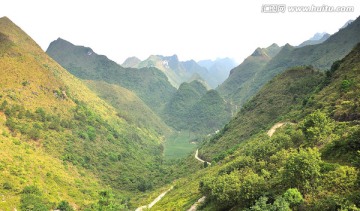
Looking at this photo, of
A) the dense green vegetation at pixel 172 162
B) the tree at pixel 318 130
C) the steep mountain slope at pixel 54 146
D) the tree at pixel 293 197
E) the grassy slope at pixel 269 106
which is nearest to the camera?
the tree at pixel 293 197

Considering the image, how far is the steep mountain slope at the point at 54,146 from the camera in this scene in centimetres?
7706

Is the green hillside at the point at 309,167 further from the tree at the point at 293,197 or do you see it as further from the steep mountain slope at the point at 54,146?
the steep mountain slope at the point at 54,146

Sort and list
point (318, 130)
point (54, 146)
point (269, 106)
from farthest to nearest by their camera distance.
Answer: point (269, 106), point (54, 146), point (318, 130)

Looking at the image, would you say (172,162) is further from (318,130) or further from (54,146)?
(318,130)

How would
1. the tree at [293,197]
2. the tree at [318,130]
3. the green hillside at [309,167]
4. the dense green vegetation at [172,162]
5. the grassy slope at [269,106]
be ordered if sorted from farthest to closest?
the grassy slope at [269,106] → the tree at [318,130] → the dense green vegetation at [172,162] → the green hillside at [309,167] → the tree at [293,197]

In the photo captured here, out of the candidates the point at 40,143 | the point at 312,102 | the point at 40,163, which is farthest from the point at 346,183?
the point at 40,143

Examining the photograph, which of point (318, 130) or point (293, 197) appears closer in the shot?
point (293, 197)

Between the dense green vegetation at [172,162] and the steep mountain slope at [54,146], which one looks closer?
the dense green vegetation at [172,162]

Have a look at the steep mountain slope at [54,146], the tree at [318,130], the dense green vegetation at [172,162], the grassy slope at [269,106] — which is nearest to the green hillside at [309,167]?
the tree at [318,130]

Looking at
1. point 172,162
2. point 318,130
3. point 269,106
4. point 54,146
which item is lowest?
point 172,162

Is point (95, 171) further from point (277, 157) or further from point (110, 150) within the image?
point (277, 157)

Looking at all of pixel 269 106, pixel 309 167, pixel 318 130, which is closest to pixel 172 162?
pixel 269 106

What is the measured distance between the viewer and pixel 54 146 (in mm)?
105250

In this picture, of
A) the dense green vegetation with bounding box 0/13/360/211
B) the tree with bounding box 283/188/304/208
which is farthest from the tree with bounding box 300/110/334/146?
the tree with bounding box 283/188/304/208
